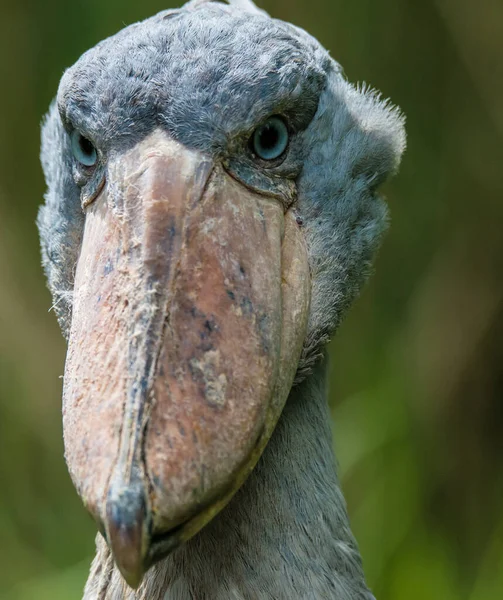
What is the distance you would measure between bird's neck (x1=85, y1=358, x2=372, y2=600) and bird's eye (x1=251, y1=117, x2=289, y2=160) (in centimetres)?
40

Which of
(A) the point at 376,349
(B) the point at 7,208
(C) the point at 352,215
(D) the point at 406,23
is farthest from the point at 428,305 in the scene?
(C) the point at 352,215

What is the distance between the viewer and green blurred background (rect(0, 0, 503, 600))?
3.34 metres

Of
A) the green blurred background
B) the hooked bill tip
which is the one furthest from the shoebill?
the green blurred background

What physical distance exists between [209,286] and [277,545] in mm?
460

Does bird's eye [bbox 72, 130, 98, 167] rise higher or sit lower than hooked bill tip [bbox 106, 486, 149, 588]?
higher

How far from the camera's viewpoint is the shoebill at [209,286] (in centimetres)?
109

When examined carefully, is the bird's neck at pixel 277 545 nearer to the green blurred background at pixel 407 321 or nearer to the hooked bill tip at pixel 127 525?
the hooked bill tip at pixel 127 525

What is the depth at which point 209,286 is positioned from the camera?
1.18m

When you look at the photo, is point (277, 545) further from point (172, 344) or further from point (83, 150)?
point (83, 150)

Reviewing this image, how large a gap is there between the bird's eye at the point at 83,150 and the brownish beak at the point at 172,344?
70mm

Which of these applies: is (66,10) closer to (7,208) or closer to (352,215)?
(7,208)

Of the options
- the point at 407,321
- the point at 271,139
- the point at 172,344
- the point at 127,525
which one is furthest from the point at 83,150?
the point at 407,321

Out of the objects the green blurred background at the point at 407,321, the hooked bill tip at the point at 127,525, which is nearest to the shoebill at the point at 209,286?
the hooked bill tip at the point at 127,525

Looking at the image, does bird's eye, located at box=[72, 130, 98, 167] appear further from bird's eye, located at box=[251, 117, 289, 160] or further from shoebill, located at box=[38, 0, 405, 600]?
bird's eye, located at box=[251, 117, 289, 160]
